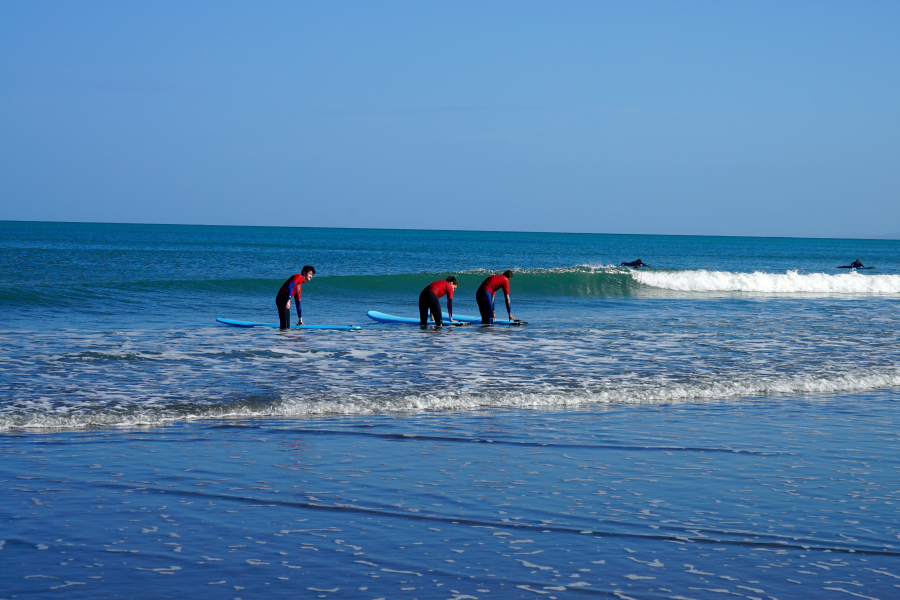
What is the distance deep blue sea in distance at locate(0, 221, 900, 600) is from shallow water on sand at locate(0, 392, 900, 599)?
0.07ft

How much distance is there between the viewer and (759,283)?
38.2m

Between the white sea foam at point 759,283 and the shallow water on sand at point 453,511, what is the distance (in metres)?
30.4

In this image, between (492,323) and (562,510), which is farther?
(492,323)

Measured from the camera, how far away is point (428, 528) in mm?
5016

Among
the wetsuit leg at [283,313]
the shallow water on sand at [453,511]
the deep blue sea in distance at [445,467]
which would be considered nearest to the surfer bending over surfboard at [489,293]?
the deep blue sea in distance at [445,467]

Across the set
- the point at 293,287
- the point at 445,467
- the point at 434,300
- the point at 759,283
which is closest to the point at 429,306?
the point at 434,300

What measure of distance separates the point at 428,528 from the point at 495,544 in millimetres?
492

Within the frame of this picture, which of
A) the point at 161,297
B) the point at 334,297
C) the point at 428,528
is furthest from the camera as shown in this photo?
the point at 334,297

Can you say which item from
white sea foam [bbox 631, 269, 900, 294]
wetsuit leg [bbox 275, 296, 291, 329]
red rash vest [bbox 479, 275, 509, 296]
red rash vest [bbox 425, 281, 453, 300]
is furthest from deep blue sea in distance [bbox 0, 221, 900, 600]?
white sea foam [bbox 631, 269, 900, 294]

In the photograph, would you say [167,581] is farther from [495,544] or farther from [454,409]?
[454,409]

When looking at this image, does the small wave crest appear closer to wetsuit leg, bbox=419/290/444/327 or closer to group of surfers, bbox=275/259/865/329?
group of surfers, bbox=275/259/865/329

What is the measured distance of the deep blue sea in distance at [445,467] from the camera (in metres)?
4.33

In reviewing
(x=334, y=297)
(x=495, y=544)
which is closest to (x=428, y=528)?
(x=495, y=544)

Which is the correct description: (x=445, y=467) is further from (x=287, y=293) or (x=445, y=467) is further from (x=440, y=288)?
(x=440, y=288)
